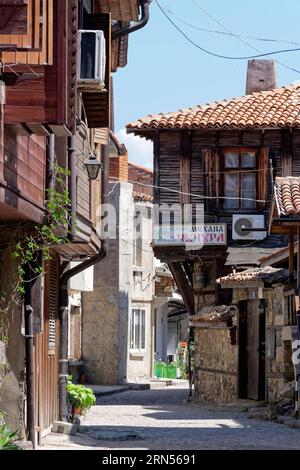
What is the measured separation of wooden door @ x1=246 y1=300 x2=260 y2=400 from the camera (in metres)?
25.8

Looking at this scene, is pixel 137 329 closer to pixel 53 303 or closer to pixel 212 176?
pixel 212 176

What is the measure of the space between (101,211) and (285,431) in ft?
16.4

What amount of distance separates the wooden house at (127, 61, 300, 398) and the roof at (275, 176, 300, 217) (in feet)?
33.0

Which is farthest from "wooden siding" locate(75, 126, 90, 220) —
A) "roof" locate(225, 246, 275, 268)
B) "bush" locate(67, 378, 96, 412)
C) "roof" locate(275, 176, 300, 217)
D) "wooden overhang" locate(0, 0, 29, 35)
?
"roof" locate(225, 246, 275, 268)

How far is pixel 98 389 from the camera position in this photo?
116ft

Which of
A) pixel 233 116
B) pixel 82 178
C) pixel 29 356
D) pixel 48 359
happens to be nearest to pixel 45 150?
pixel 29 356

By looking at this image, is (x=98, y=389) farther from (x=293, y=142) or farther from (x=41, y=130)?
(x=41, y=130)

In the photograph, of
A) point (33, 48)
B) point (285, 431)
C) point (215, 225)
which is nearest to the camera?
point (33, 48)

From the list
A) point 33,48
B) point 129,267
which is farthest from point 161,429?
point 129,267

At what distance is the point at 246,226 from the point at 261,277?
28.9 feet

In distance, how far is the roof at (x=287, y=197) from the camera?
64.0 feet

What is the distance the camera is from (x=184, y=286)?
33406 mm

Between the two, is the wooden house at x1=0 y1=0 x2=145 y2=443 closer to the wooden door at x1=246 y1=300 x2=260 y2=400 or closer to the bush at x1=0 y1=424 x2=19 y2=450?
the bush at x1=0 y1=424 x2=19 y2=450

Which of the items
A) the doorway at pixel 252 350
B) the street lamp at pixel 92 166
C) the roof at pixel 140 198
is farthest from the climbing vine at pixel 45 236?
the roof at pixel 140 198
